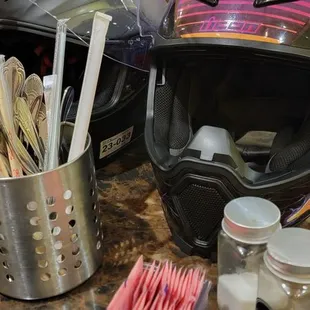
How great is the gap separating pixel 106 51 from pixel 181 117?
0.44 ft

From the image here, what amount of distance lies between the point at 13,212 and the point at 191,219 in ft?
0.62

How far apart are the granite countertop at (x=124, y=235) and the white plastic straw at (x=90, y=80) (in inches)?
5.5

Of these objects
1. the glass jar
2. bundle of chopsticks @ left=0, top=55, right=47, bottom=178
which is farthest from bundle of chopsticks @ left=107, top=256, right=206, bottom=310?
bundle of chopsticks @ left=0, top=55, right=47, bottom=178

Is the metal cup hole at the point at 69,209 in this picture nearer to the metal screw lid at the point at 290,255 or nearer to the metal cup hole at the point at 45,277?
the metal cup hole at the point at 45,277

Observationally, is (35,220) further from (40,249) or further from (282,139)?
(282,139)

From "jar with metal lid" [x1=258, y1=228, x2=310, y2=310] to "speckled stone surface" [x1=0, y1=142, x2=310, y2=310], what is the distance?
9 centimetres

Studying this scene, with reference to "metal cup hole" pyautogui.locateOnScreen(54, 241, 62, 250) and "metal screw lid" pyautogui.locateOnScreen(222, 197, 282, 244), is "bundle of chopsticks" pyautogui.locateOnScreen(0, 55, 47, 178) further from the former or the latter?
"metal screw lid" pyautogui.locateOnScreen(222, 197, 282, 244)

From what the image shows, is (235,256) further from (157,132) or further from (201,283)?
(157,132)

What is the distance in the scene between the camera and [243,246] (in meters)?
0.51

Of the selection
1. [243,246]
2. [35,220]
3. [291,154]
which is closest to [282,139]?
[291,154]

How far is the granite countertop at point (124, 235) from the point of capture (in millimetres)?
564

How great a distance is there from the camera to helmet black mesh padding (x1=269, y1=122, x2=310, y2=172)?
60cm

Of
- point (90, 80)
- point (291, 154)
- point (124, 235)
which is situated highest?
point (90, 80)

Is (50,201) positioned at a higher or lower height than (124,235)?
higher
